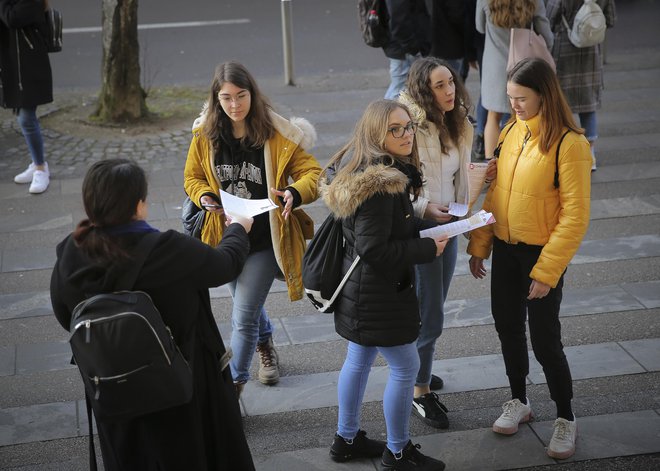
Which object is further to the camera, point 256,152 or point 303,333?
point 303,333

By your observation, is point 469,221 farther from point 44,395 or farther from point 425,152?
point 44,395

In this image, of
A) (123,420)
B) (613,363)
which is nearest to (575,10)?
(613,363)

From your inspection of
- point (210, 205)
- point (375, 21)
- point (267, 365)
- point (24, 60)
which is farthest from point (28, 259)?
point (375, 21)

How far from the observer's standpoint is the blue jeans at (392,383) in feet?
13.7

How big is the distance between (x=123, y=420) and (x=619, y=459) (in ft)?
8.02

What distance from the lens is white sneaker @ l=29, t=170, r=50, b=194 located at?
26.8ft

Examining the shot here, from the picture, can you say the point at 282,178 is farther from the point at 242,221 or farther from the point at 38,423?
the point at 38,423

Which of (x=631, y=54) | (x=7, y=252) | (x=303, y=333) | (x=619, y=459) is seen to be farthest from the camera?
(x=631, y=54)

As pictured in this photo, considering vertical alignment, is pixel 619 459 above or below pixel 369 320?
below

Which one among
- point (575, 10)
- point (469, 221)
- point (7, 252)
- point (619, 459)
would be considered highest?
point (575, 10)

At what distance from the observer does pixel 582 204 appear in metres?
4.13

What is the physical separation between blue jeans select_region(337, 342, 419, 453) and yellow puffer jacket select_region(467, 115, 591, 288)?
72 cm

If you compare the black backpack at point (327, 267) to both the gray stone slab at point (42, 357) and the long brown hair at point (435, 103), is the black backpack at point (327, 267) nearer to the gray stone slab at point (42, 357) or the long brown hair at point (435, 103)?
the long brown hair at point (435, 103)

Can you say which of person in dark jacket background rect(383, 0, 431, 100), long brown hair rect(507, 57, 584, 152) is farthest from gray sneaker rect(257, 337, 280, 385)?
person in dark jacket background rect(383, 0, 431, 100)
